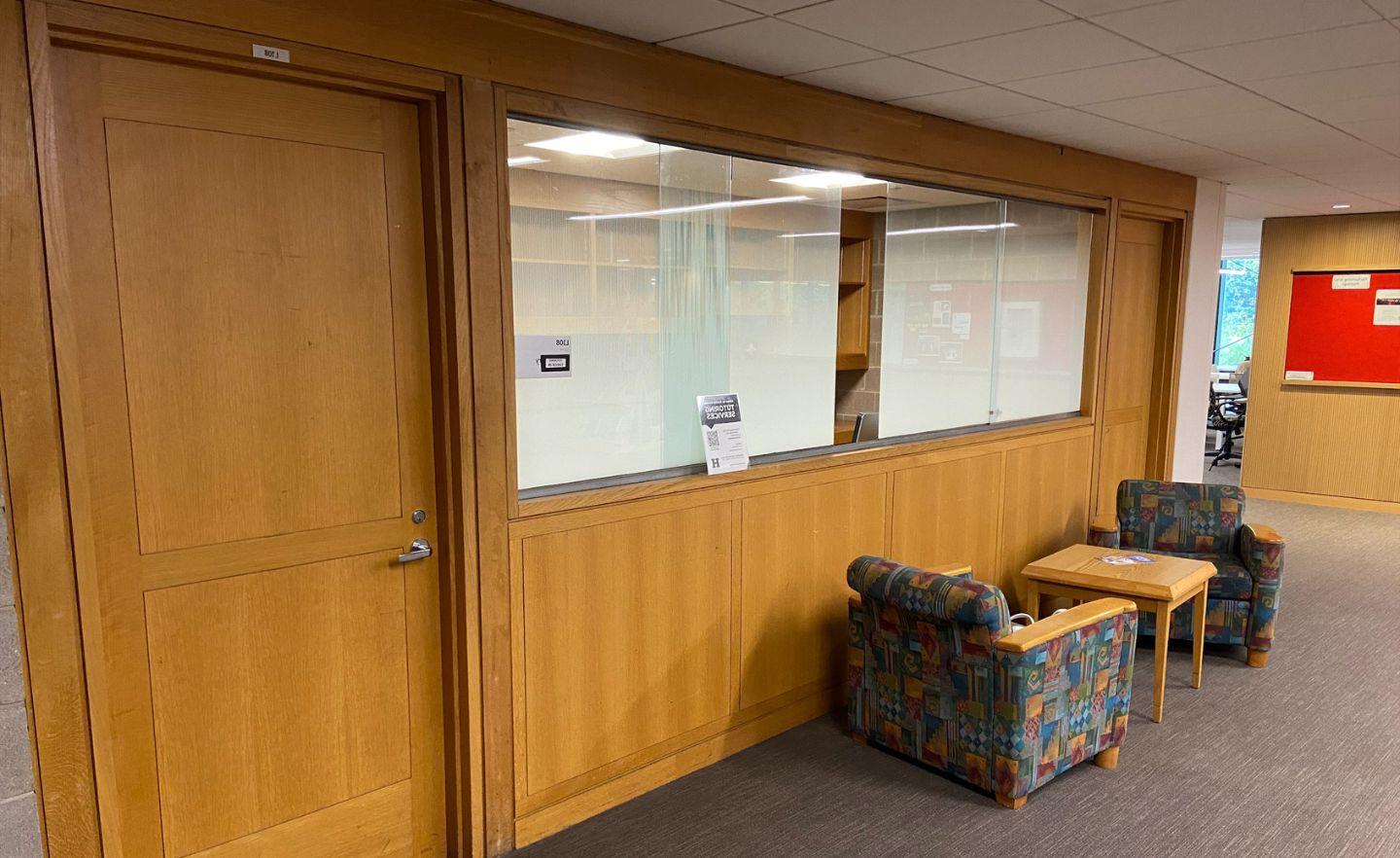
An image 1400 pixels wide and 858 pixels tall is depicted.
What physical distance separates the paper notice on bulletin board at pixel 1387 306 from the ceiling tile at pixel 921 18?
6.77 metres

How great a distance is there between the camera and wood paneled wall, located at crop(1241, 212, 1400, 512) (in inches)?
300

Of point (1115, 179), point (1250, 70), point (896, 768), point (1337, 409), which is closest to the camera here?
point (1250, 70)

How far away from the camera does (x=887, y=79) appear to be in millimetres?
3324

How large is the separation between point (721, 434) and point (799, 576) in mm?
710

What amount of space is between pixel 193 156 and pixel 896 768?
2.93 metres

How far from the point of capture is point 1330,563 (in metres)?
6.17

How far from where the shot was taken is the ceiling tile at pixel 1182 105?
136 inches

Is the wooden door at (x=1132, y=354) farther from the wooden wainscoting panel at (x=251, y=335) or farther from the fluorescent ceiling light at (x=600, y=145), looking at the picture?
the wooden wainscoting panel at (x=251, y=335)

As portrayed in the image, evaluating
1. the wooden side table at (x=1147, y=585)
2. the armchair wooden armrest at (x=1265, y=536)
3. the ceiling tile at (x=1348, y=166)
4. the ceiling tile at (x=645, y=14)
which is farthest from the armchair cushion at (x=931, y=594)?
the ceiling tile at (x=1348, y=166)

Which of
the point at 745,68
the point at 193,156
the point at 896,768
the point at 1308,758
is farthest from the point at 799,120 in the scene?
the point at 1308,758

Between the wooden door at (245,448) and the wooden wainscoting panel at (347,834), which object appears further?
the wooden wainscoting panel at (347,834)

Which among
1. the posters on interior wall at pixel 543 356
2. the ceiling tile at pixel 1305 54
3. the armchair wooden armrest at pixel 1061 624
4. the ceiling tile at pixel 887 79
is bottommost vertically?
the armchair wooden armrest at pixel 1061 624

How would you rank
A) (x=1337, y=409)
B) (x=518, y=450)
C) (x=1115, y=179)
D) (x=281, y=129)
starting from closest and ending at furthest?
(x=281, y=129)
(x=518, y=450)
(x=1115, y=179)
(x=1337, y=409)

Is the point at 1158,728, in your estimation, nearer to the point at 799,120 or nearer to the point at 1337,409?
the point at 799,120
